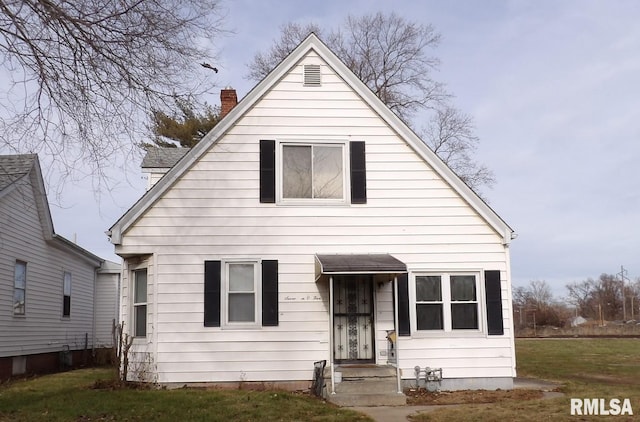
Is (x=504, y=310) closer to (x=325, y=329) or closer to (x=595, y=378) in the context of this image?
(x=325, y=329)

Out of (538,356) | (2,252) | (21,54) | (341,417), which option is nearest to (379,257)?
(341,417)

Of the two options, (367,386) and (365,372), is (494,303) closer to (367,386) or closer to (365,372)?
(365,372)

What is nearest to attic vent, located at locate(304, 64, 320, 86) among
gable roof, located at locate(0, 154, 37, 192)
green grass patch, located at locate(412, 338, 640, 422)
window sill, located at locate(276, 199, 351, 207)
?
window sill, located at locate(276, 199, 351, 207)

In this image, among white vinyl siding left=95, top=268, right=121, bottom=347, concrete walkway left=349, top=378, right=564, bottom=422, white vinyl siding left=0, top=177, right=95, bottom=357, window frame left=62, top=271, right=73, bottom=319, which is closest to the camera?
concrete walkway left=349, top=378, right=564, bottom=422

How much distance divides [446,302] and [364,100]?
4.77 meters

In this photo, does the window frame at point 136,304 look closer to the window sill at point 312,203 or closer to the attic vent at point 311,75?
the window sill at point 312,203

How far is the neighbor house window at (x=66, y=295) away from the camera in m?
21.8

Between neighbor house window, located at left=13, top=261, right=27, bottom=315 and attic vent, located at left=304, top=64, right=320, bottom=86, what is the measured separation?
984 cm

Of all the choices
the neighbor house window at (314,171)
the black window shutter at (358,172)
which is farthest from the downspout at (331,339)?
the neighbor house window at (314,171)

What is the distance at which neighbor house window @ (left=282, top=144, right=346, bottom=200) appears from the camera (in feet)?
47.2

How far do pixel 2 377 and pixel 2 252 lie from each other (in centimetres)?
324

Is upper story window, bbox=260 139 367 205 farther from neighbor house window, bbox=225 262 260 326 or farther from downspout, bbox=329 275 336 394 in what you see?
downspout, bbox=329 275 336 394

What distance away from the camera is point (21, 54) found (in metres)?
8.93

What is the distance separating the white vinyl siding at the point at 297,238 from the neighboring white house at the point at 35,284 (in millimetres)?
4653
